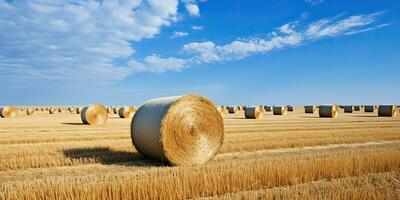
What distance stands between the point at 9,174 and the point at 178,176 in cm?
403

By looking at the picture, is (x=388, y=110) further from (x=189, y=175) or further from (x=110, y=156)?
(x=189, y=175)

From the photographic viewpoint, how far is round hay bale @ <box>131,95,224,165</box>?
392 inches

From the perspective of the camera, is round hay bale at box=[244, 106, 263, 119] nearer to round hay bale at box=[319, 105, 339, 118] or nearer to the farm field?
round hay bale at box=[319, 105, 339, 118]

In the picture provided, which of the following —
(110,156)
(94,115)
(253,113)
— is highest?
(94,115)

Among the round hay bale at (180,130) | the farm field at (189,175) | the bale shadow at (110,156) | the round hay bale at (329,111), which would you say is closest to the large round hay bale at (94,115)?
the farm field at (189,175)

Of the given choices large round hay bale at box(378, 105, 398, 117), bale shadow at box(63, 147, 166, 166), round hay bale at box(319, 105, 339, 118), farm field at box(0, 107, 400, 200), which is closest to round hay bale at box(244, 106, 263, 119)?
round hay bale at box(319, 105, 339, 118)

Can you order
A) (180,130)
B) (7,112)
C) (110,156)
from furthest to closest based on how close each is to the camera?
1. (7,112)
2. (110,156)
3. (180,130)

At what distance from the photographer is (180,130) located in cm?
1030

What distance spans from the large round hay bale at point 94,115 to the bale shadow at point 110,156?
42.1 feet

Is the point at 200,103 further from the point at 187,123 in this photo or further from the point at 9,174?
the point at 9,174

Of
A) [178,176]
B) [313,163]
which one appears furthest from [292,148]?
[178,176]

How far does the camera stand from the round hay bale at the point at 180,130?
9969 mm

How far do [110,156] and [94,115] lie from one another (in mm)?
14634

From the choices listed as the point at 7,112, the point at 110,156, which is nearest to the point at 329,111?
the point at 110,156
